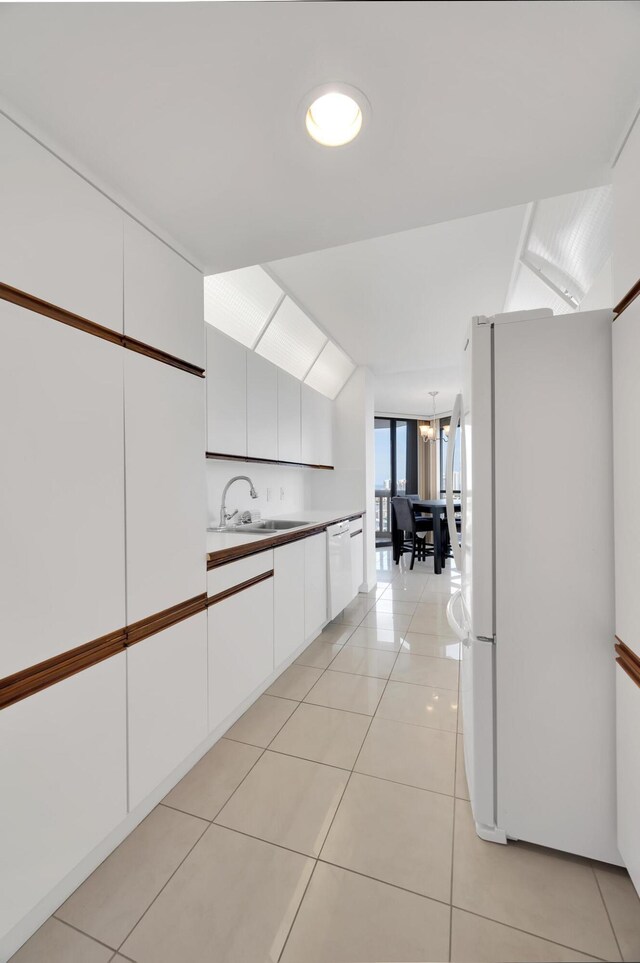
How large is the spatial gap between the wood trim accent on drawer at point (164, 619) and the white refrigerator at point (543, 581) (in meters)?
1.10

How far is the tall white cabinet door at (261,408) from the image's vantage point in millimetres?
2811

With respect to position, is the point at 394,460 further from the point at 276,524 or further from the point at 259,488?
the point at 276,524

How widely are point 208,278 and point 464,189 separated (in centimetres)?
154

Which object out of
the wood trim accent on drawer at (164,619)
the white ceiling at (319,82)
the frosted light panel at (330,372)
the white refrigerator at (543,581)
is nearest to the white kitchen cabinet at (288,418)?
the frosted light panel at (330,372)

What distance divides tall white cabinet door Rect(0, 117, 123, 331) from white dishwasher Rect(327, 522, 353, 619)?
230 centimetres

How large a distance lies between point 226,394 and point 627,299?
2022mm

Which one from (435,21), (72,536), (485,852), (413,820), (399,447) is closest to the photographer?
(435,21)

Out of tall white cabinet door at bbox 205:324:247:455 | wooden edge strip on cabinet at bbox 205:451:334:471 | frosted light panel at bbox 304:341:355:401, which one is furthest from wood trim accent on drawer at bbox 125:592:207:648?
frosted light panel at bbox 304:341:355:401

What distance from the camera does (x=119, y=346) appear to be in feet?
4.41

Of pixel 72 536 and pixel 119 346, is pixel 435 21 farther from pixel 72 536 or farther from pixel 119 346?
pixel 72 536

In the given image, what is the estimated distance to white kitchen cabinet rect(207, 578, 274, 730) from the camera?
1.80 metres

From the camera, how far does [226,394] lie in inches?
99.0

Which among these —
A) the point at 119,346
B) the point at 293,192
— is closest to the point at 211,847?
the point at 119,346

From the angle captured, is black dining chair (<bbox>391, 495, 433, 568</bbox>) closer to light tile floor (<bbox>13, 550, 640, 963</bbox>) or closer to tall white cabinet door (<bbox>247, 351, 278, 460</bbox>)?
tall white cabinet door (<bbox>247, 351, 278, 460</bbox>)
